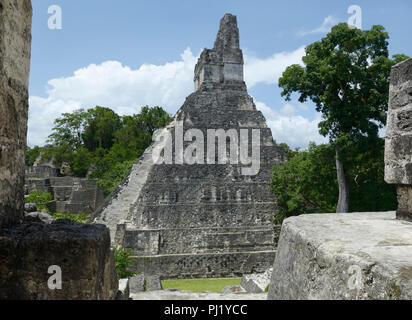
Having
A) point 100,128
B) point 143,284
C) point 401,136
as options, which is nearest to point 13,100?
point 401,136

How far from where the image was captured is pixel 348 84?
11641 mm

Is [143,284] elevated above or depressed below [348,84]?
below

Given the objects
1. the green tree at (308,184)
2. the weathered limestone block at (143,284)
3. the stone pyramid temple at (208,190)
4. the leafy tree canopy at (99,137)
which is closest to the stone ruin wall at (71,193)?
the leafy tree canopy at (99,137)

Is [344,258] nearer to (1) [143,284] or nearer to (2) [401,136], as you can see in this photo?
(2) [401,136]

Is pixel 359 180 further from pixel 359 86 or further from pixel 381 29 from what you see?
pixel 381 29

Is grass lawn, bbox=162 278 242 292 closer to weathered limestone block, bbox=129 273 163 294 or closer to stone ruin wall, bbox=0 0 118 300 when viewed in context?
weathered limestone block, bbox=129 273 163 294

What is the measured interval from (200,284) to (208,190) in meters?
4.12

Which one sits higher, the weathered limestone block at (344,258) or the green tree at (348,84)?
the green tree at (348,84)

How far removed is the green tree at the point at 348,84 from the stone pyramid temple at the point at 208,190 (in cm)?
391

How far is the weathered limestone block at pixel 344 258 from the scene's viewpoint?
1429 mm

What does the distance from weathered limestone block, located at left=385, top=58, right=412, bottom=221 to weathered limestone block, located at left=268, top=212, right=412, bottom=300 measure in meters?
0.22

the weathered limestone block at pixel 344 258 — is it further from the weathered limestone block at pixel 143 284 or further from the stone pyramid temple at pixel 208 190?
the stone pyramid temple at pixel 208 190

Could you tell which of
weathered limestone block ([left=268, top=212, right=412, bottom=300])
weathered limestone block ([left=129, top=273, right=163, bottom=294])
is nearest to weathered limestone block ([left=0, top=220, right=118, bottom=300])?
weathered limestone block ([left=268, top=212, right=412, bottom=300])

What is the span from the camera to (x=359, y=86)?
1155 cm
